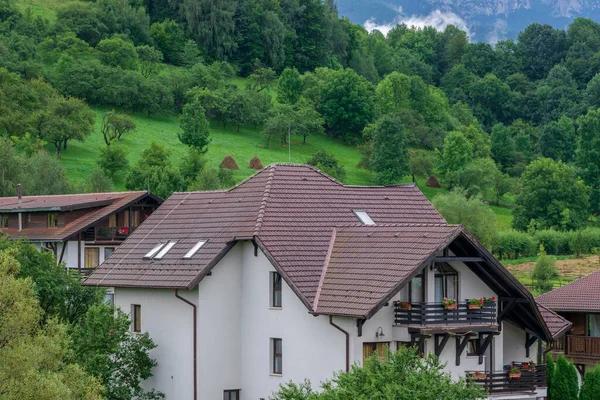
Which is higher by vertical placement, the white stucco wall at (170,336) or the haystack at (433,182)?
the haystack at (433,182)

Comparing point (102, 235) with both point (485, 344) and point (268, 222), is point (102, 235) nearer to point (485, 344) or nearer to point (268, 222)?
point (268, 222)

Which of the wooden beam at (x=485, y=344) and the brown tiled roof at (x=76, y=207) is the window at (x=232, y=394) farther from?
the brown tiled roof at (x=76, y=207)

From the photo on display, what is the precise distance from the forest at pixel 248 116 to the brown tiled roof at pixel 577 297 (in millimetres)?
41260

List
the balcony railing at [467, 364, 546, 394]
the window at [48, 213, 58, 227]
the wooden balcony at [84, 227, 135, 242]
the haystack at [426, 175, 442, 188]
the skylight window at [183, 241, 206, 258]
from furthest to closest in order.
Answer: the haystack at [426, 175, 442, 188] < the window at [48, 213, 58, 227] < the wooden balcony at [84, 227, 135, 242] < the skylight window at [183, 241, 206, 258] < the balcony railing at [467, 364, 546, 394]

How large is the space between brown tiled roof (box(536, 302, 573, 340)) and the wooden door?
28795 millimetres

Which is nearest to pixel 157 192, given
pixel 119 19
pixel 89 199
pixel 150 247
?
pixel 89 199

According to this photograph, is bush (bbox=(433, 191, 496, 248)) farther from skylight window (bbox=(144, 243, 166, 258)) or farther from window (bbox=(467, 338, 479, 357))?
window (bbox=(467, 338, 479, 357))

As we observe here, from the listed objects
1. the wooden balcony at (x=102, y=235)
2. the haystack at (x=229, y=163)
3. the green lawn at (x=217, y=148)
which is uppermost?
the green lawn at (x=217, y=148)

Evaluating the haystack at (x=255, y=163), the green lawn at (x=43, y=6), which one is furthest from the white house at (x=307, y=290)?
the green lawn at (x=43, y=6)

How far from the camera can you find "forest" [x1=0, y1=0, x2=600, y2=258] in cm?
10188

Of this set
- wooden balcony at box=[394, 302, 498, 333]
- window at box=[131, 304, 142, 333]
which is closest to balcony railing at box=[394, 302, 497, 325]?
wooden balcony at box=[394, 302, 498, 333]

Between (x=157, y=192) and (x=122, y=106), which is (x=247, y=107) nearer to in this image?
(x=122, y=106)

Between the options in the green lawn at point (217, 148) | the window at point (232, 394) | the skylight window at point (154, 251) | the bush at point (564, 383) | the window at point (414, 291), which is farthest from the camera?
the green lawn at point (217, 148)

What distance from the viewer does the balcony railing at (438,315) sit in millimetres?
36469
